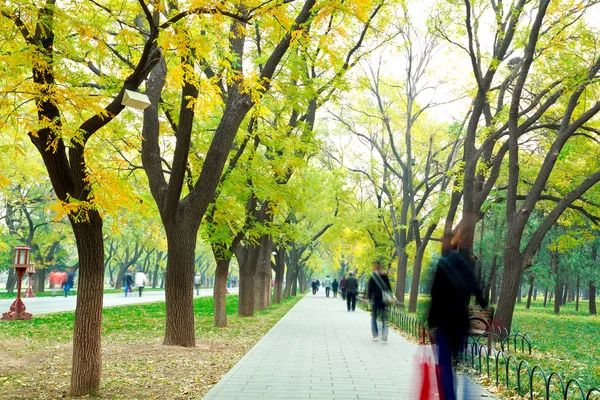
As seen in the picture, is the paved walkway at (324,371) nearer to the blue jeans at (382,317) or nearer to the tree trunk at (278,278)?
the blue jeans at (382,317)

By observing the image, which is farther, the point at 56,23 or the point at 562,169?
the point at 562,169

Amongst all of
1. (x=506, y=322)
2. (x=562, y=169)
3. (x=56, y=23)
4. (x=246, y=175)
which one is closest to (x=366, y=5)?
(x=56, y=23)

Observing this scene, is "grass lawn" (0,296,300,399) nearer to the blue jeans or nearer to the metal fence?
the blue jeans

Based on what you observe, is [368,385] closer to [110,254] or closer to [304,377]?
[304,377]

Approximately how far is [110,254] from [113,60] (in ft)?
167

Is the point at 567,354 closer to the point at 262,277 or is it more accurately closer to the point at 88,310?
the point at 88,310

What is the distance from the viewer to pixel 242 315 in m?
21.5

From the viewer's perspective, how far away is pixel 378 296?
14047mm

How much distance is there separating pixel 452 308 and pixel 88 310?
14.5 ft

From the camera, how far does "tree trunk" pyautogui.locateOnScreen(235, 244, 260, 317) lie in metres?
21.7

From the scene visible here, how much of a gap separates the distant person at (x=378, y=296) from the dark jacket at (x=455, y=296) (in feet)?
26.6

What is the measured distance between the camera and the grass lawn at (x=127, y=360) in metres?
7.66

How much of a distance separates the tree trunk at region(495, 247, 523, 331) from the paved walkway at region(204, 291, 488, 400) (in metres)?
2.13

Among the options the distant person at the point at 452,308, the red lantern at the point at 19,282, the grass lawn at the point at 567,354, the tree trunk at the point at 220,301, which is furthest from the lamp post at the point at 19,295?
the distant person at the point at 452,308
